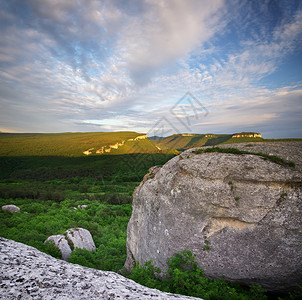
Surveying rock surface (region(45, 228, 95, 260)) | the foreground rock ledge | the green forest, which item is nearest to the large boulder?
the green forest

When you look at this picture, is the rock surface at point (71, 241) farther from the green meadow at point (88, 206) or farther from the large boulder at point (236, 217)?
the large boulder at point (236, 217)

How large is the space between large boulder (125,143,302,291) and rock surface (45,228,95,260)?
276 inches

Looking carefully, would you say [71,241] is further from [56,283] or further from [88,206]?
[88,206]

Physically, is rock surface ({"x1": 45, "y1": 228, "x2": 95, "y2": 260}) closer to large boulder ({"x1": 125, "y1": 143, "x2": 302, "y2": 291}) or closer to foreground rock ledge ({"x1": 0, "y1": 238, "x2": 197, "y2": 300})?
large boulder ({"x1": 125, "y1": 143, "x2": 302, "y2": 291})

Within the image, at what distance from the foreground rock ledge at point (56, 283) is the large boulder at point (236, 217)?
2613mm

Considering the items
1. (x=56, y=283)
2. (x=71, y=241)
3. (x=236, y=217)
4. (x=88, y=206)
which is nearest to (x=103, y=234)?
(x=71, y=241)

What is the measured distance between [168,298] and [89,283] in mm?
1737

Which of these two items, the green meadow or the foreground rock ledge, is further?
the green meadow

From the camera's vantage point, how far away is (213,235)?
18.6 ft

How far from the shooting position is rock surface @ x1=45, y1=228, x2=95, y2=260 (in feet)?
34.0

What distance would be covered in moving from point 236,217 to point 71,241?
10.9m

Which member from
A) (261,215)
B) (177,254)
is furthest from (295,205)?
(177,254)

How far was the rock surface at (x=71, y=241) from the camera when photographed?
408 inches

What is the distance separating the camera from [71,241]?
442 inches
